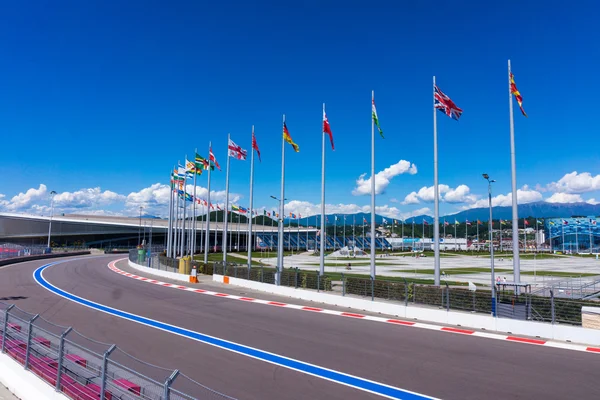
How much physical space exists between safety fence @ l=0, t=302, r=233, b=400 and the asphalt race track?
206cm

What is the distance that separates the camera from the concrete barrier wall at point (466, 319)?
13906mm

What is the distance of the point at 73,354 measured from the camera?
24.5 ft

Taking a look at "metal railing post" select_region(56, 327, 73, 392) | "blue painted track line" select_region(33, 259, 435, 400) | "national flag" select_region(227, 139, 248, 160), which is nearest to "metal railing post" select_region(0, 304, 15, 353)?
"metal railing post" select_region(56, 327, 73, 392)

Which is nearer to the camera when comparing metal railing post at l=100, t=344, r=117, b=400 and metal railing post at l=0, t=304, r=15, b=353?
metal railing post at l=100, t=344, r=117, b=400

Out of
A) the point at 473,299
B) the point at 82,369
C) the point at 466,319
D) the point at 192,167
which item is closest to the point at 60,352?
the point at 82,369

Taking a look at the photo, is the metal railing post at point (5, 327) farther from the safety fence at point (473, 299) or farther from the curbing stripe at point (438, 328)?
the safety fence at point (473, 299)

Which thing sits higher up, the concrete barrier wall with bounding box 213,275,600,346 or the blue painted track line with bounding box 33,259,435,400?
the concrete barrier wall with bounding box 213,275,600,346

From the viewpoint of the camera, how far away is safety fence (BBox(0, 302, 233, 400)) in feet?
18.9

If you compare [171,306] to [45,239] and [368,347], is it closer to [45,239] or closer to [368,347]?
[368,347]

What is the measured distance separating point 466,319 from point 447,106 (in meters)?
10.2

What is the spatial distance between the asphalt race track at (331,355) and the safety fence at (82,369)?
2.06 metres

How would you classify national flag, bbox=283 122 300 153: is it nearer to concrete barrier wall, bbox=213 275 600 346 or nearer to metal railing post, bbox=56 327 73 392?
concrete barrier wall, bbox=213 275 600 346

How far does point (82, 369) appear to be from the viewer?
7105mm

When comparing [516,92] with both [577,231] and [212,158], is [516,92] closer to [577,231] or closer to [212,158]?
[212,158]
